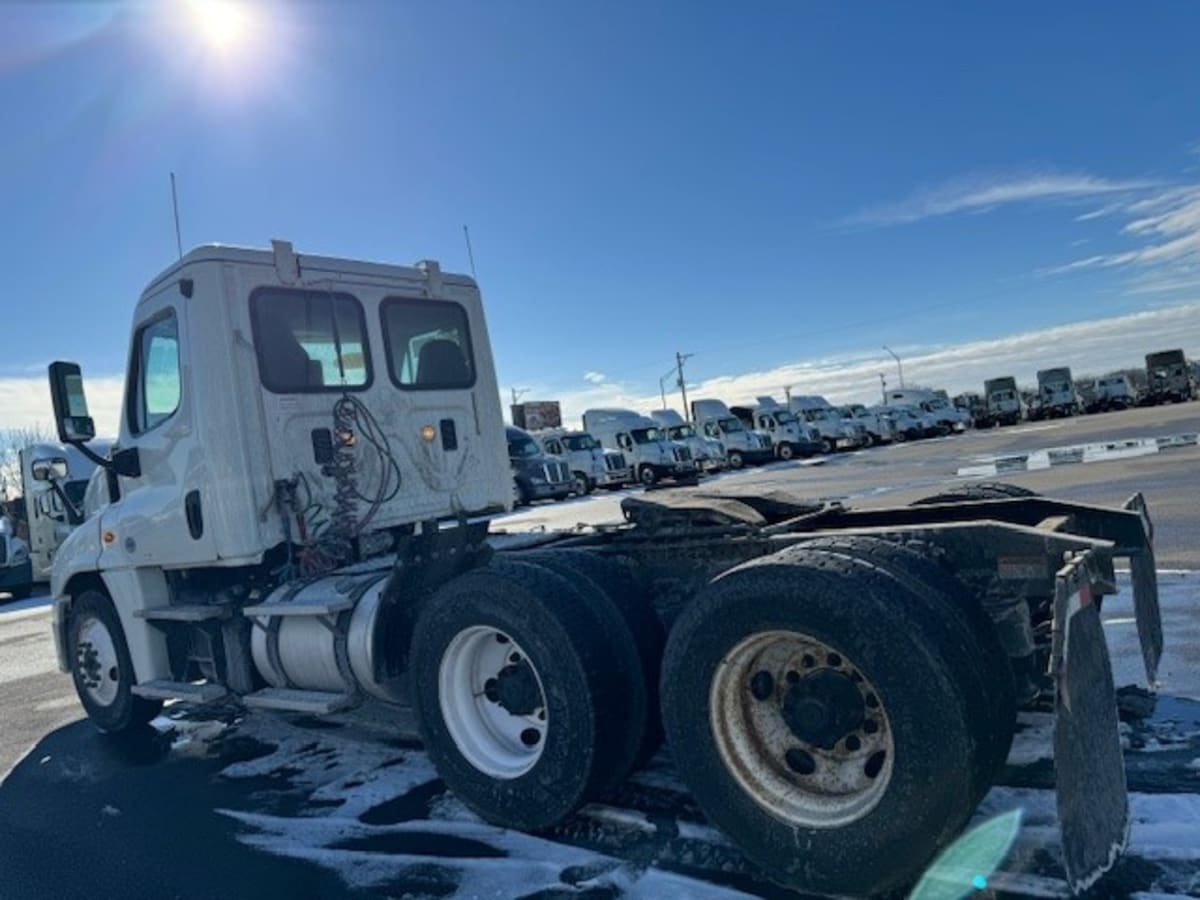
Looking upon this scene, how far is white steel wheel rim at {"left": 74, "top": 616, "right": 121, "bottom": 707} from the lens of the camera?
653 centimetres

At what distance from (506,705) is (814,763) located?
4.67 ft

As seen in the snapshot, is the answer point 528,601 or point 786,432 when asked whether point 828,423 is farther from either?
point 528,601

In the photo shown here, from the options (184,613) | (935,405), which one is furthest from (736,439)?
(184,613)

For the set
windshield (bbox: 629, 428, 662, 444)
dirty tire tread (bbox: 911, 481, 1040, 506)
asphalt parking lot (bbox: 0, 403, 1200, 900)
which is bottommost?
asphalt parking lot (bbox: 0, 403, 1200, 900)

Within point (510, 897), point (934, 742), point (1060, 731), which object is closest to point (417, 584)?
point (510, 897)

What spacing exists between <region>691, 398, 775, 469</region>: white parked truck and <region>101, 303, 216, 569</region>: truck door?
31941mm

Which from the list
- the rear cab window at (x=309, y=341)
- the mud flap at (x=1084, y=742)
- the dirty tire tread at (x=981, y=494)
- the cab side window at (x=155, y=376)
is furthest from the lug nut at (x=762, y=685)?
the cab side window at (x=155, y=376)

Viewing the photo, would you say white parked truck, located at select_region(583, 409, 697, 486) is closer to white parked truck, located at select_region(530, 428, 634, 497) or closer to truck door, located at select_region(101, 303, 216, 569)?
white parked truck, located at select_region(530, 428, 634, 497)

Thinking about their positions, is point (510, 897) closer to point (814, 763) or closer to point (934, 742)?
point (814, 763)

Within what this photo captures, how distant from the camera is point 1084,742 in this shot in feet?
9.29

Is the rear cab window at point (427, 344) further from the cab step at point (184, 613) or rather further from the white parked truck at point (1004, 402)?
the white parked truck at point (1004, 402)

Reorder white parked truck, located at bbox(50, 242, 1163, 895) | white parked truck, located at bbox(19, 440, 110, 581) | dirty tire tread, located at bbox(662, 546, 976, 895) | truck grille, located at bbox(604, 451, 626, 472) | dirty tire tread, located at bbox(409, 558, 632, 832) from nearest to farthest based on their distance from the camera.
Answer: dirty tire tread, located at bbox(662, 546, 976, 895) → white parked truck, located at bbox(50, 242, 1163, 895) → dirty tire tread, located at bbox(409, 558, 632, 832) → white parked truck, located at bbox(19, 440, 110, 581) → truck grille, located at bbox(604, 451, 626, 472)

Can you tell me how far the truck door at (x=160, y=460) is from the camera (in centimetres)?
566

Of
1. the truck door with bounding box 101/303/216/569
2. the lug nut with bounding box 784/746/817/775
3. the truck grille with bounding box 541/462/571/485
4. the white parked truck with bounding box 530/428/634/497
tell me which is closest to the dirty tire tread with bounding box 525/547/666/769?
the lug nut with bounding box 784/746/817/775
